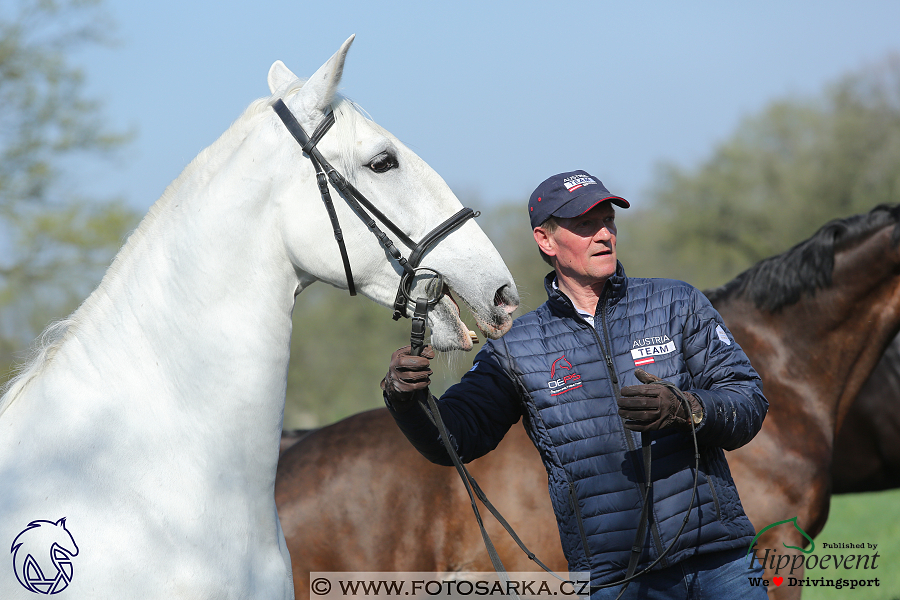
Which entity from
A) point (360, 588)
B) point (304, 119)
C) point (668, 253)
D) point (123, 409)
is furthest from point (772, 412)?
point (668, 253)

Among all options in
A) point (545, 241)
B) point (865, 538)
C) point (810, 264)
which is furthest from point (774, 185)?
point (545, 241)

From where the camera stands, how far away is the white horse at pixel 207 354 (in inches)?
72.9

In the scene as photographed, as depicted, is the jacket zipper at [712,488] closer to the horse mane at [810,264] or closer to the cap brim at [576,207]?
the cap brim at [576,207]

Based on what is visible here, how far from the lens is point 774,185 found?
24.8 meters

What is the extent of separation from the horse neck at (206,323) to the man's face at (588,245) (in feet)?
3.44

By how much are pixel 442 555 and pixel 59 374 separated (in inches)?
94.3

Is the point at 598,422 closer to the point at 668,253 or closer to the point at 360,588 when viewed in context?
the point at 360,588

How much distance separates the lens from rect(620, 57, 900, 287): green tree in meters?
22.4

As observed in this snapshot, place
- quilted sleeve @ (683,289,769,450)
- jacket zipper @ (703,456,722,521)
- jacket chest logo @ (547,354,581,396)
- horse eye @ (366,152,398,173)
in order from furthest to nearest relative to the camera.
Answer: jacket chest logo @ (547,354,581,396) → jacket zipper @ (703,456,722,521) → quilted sleeve @ (683,289,769,450) → horse eye @ (366,152,398,173)

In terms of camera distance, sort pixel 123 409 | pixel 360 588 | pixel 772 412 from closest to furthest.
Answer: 1. pixel 123 409
2. pixel 360 588
3. pixel 772 412

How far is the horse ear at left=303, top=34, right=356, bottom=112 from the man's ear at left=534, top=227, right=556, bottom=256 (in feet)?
3.22

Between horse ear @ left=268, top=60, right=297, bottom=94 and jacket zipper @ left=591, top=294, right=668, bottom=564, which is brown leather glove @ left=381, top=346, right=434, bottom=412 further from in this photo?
horse ear @ left=268, top=60, right=297, bottom=94

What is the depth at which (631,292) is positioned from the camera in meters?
2.63

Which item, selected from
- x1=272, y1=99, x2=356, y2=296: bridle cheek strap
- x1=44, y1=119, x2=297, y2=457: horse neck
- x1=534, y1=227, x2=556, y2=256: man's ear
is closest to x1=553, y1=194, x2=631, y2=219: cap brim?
x1=534, y1=227, x2=556, y2=256: man's ear
